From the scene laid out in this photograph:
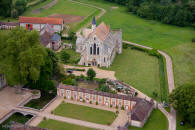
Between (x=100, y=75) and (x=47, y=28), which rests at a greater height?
(x=47, y=28)

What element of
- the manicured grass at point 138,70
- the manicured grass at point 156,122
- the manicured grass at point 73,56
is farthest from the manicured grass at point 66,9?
the manicured grass at point 156,122

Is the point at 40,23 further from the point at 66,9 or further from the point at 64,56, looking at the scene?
the point at 64,56

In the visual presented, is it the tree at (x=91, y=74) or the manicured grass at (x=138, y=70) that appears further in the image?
the tree at (x=91, y=74)

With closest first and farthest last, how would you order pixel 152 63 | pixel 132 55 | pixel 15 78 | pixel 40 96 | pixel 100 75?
1. pixel 15 78
2. pixel 40 96
3. pixel 100 75
4. pixel 152 63
5. pixel 132 55

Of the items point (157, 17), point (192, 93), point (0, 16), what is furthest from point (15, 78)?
point (157, 17)

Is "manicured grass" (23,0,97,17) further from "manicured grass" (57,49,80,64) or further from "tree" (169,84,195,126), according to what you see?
"tree" (169,84,195,126)

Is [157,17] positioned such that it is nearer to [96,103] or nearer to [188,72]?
[188,72]

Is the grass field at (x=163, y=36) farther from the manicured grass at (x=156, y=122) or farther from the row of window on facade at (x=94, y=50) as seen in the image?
the row of window on facade at (x=94, y=50)

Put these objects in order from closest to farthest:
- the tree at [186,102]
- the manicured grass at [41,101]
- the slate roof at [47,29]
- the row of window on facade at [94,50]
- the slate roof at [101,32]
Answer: the tree at [186,102] → the manicured grass at [41,101] → the row of window on facade at [94,50] → the slate roof at [101,32] → the slate roof at [47,29]
